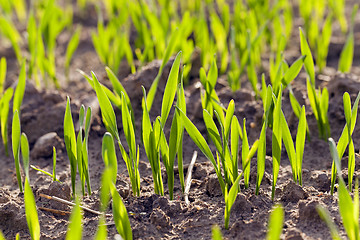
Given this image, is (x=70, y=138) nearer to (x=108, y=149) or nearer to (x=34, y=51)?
(x=108, y=149)

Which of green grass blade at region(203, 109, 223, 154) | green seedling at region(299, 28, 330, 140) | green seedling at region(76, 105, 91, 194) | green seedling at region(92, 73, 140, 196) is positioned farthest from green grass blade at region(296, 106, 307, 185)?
green seedling at region(76, 105, 91, 194)

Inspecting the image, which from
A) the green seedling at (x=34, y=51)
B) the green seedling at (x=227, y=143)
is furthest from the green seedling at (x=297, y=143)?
the green seedling at (x=34, y=51)

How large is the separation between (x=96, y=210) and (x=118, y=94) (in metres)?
0.47

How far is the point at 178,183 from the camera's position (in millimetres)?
1735

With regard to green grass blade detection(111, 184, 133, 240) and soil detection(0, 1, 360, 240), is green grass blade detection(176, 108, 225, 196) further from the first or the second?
green grass blade detection(111, 184, 133, 240)

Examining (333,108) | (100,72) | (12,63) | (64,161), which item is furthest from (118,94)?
(12,63)

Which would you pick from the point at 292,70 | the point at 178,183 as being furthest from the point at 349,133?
the point at 178,183

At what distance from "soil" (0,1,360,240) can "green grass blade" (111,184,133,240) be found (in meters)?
0.08

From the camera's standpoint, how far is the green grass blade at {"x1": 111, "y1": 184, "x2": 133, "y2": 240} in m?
1.24

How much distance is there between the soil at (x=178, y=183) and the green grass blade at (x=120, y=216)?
0.27 feet

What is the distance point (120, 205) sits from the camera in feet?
4.12

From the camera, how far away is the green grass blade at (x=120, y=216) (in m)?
1.24

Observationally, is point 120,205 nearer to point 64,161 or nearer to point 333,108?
point 64,161

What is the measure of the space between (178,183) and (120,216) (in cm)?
49
